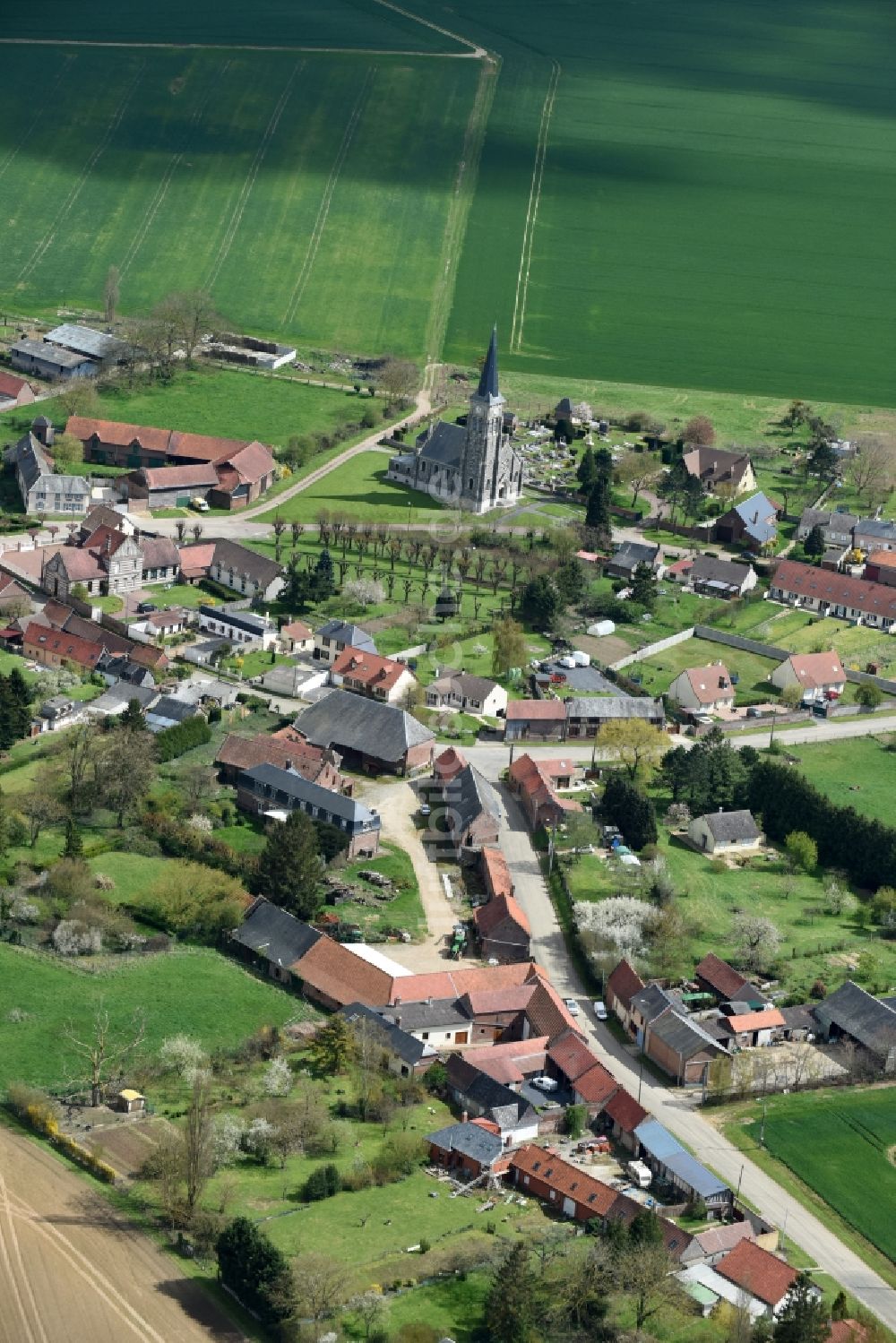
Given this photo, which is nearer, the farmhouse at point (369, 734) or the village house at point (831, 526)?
the farmhouse at point (369, 734)

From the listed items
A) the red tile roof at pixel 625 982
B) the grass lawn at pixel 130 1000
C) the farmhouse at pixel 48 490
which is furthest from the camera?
the farmhouse at pixel 48 490

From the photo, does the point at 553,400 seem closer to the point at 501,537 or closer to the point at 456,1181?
the point at 501,537

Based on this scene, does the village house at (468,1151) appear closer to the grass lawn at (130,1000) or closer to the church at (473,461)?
the grass lawn at (130,1000)

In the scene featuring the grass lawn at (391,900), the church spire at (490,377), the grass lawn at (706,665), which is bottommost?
the grass lawn at (391,900)

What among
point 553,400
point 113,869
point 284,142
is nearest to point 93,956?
point 113,869

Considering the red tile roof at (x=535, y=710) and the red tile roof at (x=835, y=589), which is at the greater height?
the red tile roof at (x=835, y=589)

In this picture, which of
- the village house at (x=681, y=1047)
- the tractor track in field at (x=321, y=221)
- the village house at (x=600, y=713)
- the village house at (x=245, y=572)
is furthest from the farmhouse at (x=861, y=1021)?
the tractor track in field at (x=321, y=221)

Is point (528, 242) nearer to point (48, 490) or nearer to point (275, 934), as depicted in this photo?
point (48, 490)

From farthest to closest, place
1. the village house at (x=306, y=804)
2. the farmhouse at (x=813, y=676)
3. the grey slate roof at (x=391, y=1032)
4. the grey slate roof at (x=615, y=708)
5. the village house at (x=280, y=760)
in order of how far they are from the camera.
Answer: the farmhouse at (x=813, y=676), the grey slate roof at (x=615, y=708), the village house at (x=280, y=760), the village house at (x=306, y=804), the grey slate roof at (x=391, y=1032)
